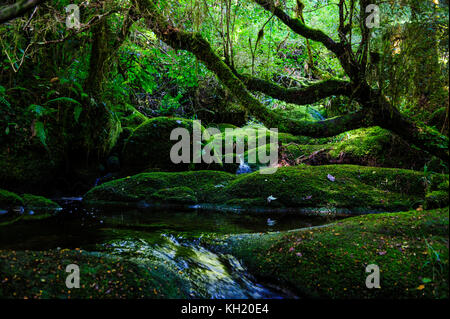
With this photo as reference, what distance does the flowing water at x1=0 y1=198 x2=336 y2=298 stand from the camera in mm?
3295

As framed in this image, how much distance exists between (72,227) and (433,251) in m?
5.00

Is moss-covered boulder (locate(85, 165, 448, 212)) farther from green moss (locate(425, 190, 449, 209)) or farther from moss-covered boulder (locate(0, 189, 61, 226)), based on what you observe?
green moss (locate(425, 190, 449, 209))

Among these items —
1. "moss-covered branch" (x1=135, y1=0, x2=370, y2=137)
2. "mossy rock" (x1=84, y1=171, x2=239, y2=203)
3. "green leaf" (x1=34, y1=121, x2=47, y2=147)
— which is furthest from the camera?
"mossy rock" (x1=84, y1=171, x2=239, y2=203)

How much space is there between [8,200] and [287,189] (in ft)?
19.7

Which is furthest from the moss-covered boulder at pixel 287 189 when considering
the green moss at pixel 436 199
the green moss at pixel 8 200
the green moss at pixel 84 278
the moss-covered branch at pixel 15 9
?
the moss-covered branch at pixel 15 9

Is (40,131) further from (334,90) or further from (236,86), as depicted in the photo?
(334,90)

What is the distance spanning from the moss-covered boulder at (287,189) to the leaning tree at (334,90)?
9.78 ft

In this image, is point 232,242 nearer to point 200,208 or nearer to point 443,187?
point 443,187

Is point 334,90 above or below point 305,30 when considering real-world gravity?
below

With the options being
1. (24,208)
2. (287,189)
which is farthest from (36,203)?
(287,189)

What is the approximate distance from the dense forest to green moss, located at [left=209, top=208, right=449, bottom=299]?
0.02 metres

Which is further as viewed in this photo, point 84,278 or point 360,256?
point 360,256

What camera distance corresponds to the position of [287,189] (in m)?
7.09

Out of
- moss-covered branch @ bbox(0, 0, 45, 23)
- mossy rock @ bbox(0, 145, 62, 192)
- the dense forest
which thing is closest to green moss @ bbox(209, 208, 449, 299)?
the dense forest
